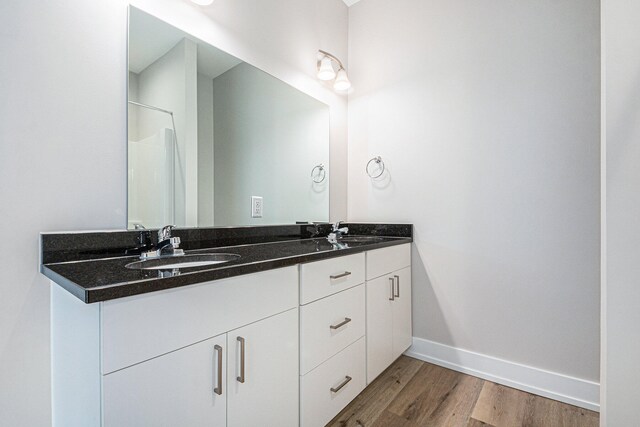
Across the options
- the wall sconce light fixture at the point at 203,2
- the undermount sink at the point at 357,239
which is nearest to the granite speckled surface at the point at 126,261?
the undermount sink at the point at 357,239

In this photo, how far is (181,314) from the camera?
2.71 feet

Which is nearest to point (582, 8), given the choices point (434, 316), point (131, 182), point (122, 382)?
point (434, 316)

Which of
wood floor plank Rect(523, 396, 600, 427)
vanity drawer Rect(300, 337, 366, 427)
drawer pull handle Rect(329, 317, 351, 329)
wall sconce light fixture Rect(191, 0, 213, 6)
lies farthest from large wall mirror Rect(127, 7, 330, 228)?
wood floor plank Rect(523, 396, 600, 427)

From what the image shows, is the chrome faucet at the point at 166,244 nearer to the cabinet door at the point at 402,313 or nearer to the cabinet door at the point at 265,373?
the cabinet door at the point at 265,373

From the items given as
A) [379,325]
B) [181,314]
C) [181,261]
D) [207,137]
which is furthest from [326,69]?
[181,314]

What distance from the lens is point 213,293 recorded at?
90cm

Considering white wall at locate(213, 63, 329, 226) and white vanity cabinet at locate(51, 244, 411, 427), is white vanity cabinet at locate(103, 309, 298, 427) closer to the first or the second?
white vanity cabinet at locate(51, 244, 411, 427)

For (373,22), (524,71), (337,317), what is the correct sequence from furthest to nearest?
(373,22) < (524,71) < (337,317)

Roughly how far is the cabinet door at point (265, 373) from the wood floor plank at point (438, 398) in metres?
0.71

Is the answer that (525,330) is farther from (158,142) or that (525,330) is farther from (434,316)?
(158,142)

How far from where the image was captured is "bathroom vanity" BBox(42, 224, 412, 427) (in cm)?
73

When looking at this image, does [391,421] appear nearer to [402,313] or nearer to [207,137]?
[402,313]

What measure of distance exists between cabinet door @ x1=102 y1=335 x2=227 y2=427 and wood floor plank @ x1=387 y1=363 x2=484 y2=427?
A: 1.05m

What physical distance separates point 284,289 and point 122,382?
54 centimetres
